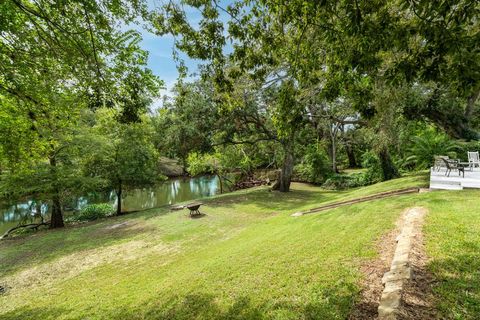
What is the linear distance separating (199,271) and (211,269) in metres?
0.29

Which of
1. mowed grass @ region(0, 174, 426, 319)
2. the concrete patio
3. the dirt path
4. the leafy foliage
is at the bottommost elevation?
mowed grass @ region(0, 174, 426, 319)

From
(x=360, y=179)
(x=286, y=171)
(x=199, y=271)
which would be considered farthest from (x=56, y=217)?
(x=360, y=179)

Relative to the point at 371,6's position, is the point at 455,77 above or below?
below

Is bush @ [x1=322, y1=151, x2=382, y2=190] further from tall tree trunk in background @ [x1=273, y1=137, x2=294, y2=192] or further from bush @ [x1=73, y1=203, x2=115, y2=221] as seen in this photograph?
bush @ [x1=73, y1=203, x2=115, y2=221]

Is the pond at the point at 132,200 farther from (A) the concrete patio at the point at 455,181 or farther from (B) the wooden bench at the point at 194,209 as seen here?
(A) the concrete patio at the point at 455,181

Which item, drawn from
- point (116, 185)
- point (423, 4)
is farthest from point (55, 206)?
point (423, 4)

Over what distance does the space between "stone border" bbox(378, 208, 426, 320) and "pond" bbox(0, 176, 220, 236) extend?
17.7 metres

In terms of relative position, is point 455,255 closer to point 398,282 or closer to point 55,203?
point 398,282

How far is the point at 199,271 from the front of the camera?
19.4 feet

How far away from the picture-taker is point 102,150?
14.6 meters

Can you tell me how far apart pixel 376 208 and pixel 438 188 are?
3.21 metres

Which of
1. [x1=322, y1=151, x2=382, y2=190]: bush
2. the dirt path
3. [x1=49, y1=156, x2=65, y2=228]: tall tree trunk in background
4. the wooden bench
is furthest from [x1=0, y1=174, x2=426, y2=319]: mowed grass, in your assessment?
[x1=322, y1=151, x2=382, y2=190]: bush

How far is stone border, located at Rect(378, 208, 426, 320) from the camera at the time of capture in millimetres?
3004

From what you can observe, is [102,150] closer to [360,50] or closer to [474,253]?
[360,50]
